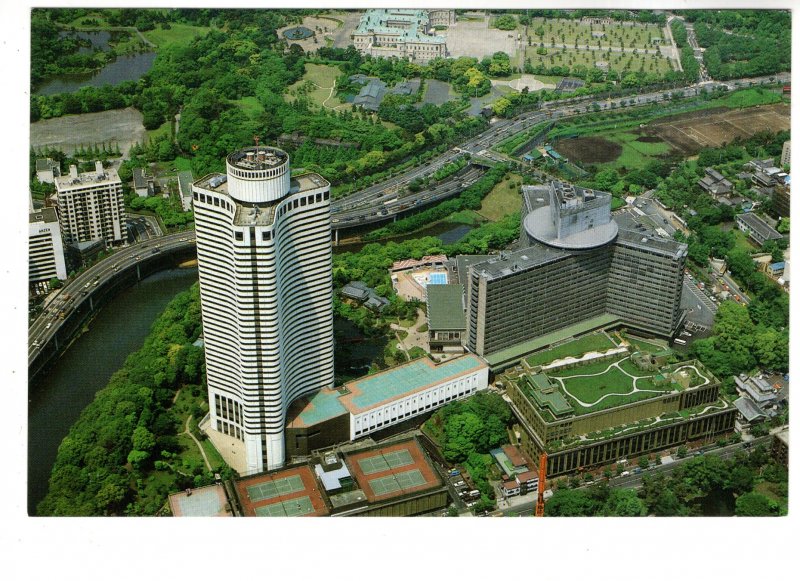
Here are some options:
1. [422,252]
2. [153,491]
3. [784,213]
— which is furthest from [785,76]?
[153,491]

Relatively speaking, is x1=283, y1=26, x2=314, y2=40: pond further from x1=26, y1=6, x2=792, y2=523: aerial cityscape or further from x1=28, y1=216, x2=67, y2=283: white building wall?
x1=28, y1=216, x2=67, y2=283: white building wall

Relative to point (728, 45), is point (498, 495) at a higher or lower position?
lower

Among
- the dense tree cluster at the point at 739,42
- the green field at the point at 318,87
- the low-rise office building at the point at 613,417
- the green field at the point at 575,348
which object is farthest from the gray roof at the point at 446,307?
the dense tree cluster at the point at 739,42

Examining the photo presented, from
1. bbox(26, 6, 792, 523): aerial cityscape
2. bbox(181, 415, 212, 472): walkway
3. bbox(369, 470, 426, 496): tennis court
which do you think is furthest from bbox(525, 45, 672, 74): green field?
bbox(369, 470, 426, 496): tennis court

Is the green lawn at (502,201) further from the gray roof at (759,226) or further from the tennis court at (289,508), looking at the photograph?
the tennis court at (289,508)

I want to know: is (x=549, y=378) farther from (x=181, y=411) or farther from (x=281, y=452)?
(x=181, y=411)

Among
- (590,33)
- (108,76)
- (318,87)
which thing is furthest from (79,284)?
(590,33)
